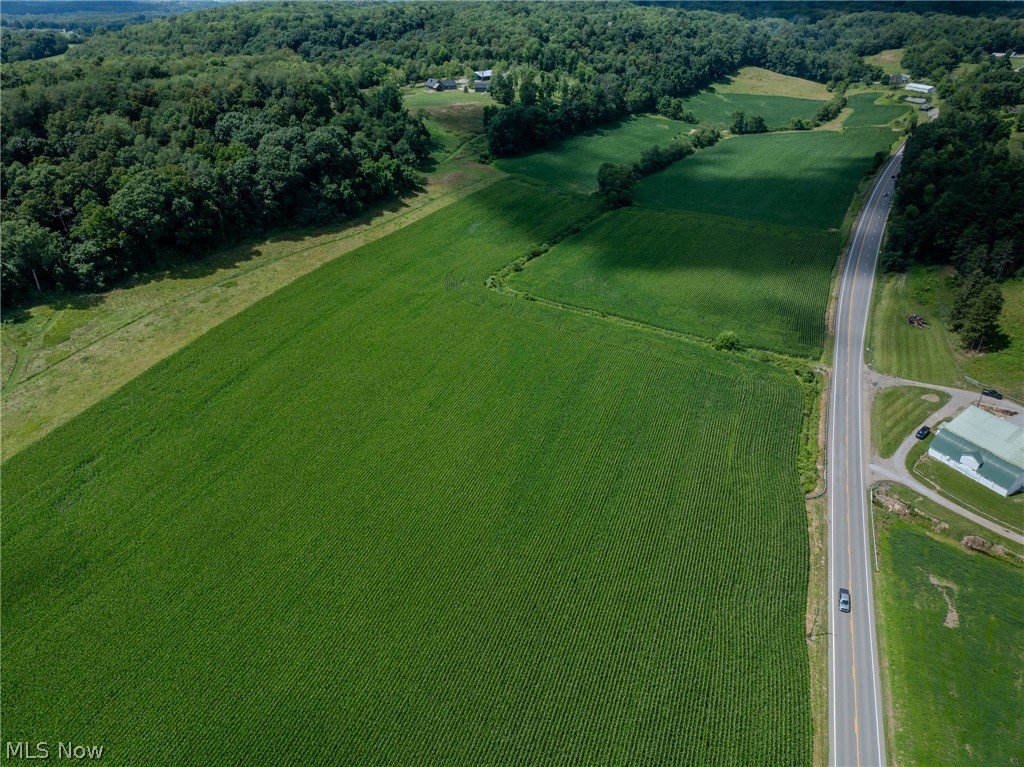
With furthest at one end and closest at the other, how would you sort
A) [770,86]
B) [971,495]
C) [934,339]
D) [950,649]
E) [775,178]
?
1. [770,86]
2. [775,178]
3. [934,339]
4. [971,495]
5. [950,649]

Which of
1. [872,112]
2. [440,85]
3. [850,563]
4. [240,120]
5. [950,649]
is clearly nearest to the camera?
[950,649]

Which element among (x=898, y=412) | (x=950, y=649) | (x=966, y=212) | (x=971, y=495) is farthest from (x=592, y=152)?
(x=950, y=649)

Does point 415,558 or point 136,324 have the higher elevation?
point 136,324

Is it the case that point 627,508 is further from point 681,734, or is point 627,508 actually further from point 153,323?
point 153,323

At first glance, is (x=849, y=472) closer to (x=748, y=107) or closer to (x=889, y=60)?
(x=748, y=107)

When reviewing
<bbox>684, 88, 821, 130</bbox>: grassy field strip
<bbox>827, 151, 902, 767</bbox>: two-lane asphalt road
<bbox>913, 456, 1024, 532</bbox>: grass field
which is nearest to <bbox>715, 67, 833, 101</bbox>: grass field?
<bbox>684, 88, 821, 130</bbox>: grassy field strip

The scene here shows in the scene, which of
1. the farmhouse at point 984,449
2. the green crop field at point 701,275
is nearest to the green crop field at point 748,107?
the green crop field at point 701,275

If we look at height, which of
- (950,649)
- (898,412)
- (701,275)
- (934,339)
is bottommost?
(950,649)
